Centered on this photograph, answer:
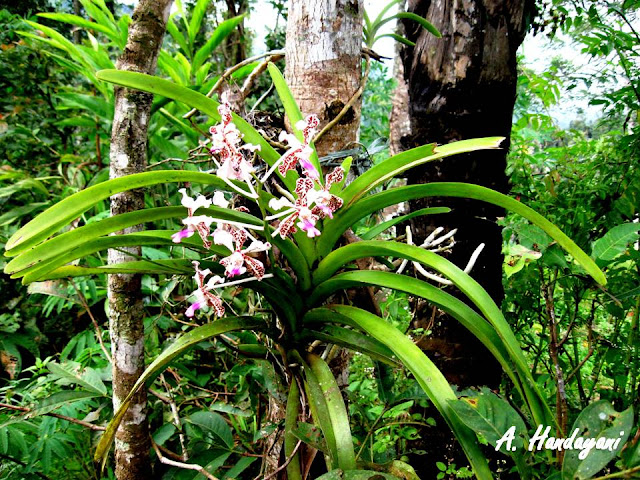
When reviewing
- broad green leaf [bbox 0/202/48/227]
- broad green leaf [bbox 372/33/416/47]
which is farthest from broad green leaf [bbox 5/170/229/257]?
broad green leaf [bbox 0/202/48/227]

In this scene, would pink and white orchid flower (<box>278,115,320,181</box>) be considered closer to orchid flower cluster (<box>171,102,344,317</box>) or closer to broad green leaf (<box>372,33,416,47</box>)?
orchid flower cluster (<box>171,102,344,317</box>)

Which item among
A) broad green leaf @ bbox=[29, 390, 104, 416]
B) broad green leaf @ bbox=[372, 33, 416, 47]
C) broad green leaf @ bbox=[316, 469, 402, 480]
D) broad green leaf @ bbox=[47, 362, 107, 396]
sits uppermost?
broad green leaf @ bbox=[372, 33, 416, 47]

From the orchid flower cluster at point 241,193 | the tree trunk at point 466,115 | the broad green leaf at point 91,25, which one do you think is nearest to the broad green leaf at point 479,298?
the orchid flower cluster at point 241,193

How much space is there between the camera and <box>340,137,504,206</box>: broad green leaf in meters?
0.62

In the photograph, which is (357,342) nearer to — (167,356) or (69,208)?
(167,356)

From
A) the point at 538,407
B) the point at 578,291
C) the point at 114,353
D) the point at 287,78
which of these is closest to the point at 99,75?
the point at 287,78

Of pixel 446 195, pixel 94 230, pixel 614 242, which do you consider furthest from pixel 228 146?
pixel 614 242

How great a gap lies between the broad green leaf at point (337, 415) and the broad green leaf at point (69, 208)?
40cm

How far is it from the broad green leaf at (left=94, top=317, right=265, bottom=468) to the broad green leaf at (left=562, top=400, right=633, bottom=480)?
517 millimetres

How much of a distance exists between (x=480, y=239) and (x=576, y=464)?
61 centimetres

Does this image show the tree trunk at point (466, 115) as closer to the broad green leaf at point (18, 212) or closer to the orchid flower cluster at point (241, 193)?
the orchid flower cluster at point (241, 193)

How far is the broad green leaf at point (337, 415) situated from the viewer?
59 centimetres

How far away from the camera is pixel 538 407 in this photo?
1.88 feet

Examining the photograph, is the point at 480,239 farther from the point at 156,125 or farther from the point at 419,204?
the point at 156,125
